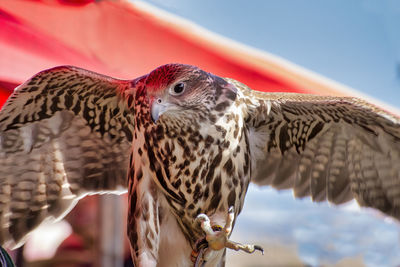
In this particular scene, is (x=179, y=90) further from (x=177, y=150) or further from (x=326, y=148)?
(x=326, y=148)

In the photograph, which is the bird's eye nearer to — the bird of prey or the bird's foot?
the bird of prey

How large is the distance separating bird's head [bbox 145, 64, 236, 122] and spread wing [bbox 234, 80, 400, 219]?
6.8 inches

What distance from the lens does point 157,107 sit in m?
1.17

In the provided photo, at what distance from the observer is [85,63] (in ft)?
6.60

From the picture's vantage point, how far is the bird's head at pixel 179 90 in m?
1.19

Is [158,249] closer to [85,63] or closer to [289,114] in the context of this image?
[289,114]

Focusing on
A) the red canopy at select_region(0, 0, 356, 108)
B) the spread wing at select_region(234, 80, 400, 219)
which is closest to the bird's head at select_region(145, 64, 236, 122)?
the spread wing at select_region(234, 80, 400, 219)

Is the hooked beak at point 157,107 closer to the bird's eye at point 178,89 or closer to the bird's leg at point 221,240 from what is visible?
the bird's eye at point 178,89

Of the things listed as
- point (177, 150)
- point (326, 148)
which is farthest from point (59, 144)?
point (326, 148)

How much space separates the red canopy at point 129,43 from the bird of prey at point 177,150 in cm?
48

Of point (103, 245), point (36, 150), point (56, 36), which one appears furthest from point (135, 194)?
point (56, 36)

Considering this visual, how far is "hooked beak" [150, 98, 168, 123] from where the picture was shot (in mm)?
1146

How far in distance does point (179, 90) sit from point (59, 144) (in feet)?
1.62

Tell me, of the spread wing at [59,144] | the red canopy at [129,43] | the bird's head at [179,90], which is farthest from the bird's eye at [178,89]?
the red canopy at [129,43]
